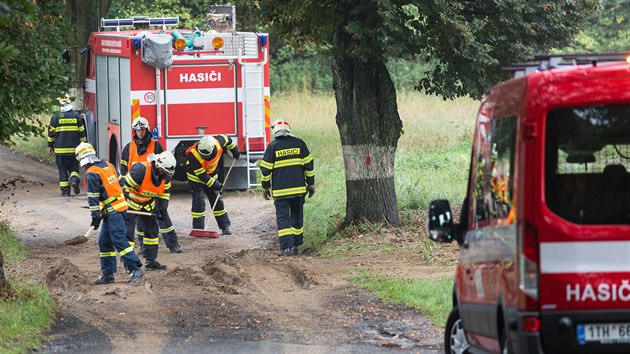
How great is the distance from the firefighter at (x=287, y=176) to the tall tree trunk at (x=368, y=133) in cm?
59

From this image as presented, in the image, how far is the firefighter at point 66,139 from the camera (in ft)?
71.9

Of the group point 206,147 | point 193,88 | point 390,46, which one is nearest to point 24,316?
point 390,46

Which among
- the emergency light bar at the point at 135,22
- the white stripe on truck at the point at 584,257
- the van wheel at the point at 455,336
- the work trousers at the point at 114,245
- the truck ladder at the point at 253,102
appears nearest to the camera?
the white stripe on truck at the point at 584,257

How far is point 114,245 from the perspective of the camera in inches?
537

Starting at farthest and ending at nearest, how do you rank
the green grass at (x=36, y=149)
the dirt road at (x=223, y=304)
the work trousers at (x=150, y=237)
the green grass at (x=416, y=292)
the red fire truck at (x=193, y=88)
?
the green grass at (x=36, y=149), the red fire truck at (x=193, y=88), the work trousers at (x=150, y=237), the green grass at (x=416, y=292), the dirt road at (x=223, y=304)

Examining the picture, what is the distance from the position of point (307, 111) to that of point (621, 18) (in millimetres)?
10961

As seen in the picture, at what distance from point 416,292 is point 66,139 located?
11803 mm

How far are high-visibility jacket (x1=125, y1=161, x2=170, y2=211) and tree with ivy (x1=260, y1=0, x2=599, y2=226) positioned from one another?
8.72 ft

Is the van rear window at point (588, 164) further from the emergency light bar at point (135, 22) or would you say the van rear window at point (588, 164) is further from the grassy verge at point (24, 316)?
the emergency light bar at point (135, 22)

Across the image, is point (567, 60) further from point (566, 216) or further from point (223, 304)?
point (223, 304)

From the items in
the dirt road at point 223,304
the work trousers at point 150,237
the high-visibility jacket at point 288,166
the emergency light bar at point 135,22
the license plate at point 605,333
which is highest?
the emergency light bar at point 135,22

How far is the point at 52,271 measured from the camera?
13.9 meters

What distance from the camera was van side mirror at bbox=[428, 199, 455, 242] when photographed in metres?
7.59

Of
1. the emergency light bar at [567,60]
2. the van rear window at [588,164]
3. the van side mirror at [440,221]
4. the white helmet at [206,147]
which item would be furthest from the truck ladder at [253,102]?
the van rear window at [588,164]
